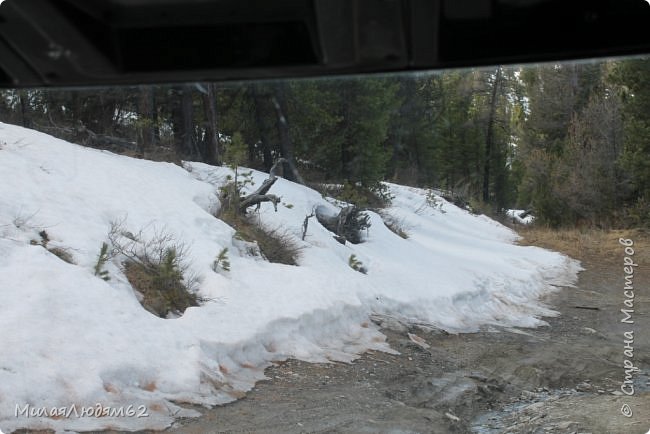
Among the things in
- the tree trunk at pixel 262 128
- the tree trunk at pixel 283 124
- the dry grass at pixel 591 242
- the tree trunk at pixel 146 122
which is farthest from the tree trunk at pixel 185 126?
the dry grass at pixel 591 242

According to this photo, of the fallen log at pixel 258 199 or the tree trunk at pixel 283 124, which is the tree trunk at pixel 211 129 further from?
the fallen log at pixel 258 199

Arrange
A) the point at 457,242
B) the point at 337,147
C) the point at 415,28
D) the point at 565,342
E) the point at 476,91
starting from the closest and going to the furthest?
the point at 415,28 < the point at 565,342 < the point at 457,242 < the point at 337,147 < the point at 476,91

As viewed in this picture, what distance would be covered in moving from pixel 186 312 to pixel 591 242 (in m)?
12.2

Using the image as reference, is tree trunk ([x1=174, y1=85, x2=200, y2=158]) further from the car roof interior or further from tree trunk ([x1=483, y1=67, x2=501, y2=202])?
tree trunk ([x1=483, y1=67, x2=501, y2=202])

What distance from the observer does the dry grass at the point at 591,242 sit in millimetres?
15148

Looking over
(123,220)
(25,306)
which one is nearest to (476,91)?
(123,220)

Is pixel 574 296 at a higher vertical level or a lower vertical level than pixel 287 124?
lower

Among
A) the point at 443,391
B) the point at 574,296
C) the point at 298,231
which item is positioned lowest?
the point at 574,296

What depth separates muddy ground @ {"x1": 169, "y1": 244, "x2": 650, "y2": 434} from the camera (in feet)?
17.5

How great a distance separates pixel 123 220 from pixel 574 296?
7.56 m

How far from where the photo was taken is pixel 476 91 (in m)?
23.3

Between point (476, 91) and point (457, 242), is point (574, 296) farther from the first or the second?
point (476, 91)

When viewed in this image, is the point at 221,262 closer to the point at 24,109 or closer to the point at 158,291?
the point at 158,291

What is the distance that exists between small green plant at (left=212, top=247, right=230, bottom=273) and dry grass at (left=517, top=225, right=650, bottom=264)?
9625 millimetres
